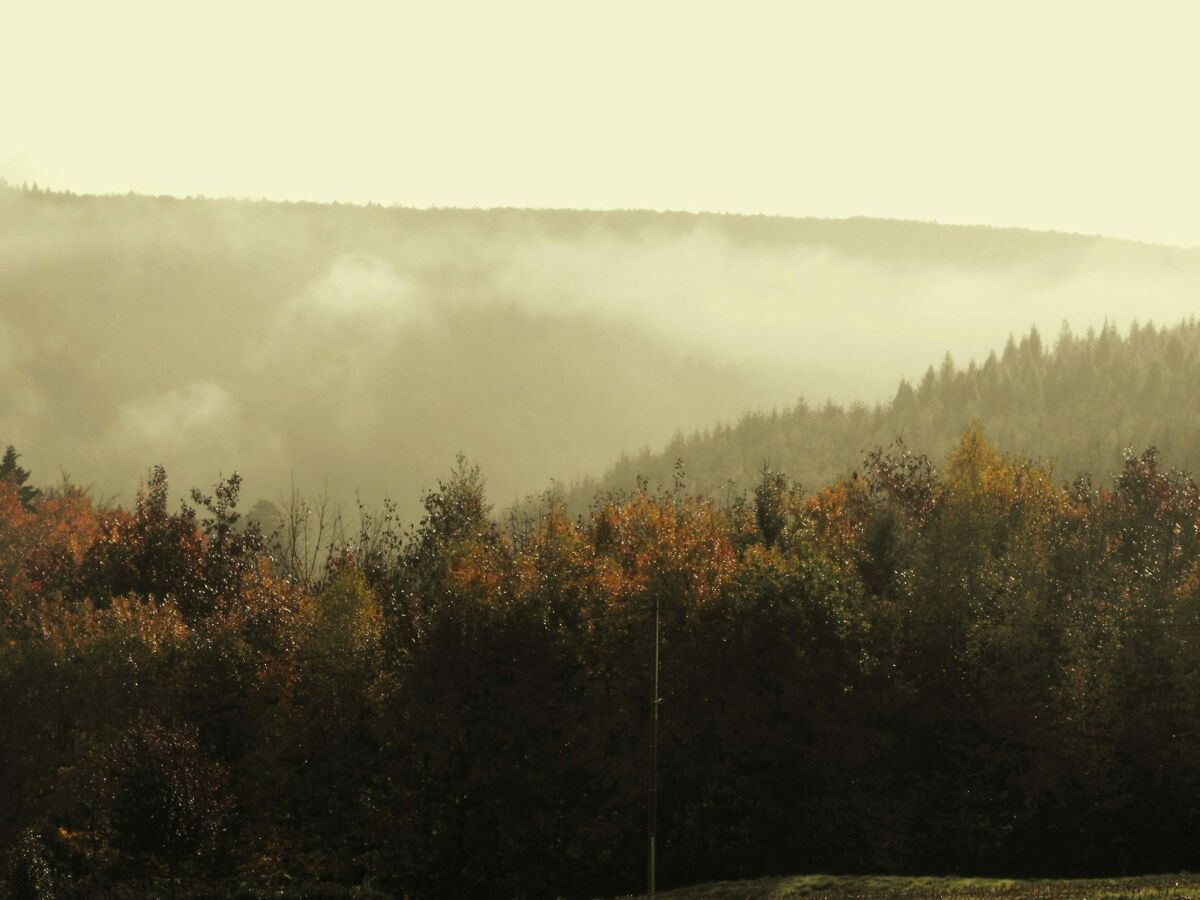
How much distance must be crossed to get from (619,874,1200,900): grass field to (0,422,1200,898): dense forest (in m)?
5.48

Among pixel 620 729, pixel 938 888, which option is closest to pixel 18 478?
pixel 620 729

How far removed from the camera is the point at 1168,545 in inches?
2992

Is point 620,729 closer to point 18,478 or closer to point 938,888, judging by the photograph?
point 938,888

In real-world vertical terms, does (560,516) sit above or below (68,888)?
above

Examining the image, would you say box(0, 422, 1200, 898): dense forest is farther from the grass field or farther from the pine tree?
the pine tree

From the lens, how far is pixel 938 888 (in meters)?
45.8

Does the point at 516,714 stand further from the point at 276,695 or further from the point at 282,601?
the point at 282,601

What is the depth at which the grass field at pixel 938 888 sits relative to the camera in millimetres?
39812

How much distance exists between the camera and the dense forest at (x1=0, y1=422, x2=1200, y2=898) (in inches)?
2189

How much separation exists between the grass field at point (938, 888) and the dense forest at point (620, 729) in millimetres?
5481

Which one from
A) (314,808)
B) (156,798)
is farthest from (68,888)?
(314,808)

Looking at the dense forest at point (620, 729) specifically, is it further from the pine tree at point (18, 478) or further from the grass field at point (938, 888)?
the pine tree at point (18, 478)

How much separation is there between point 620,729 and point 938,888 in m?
16.5

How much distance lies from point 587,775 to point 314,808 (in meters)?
10.8
